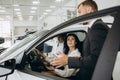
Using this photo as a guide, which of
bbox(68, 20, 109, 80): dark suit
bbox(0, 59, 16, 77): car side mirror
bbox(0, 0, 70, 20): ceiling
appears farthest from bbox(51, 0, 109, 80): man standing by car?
bbox(0, 0, 70, 20): ceiling

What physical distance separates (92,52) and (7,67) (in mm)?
836

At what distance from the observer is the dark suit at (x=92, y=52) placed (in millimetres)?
1678

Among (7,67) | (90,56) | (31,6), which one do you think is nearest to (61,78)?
(90,56)

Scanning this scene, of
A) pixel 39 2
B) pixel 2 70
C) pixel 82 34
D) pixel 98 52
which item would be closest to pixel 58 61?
pixel 98 52

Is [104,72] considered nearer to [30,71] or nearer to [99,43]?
[99,43]

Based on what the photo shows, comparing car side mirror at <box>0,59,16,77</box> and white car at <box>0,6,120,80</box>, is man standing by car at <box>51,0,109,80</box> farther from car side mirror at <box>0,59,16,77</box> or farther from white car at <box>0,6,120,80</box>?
car side mirror at <box>0,59,16,77</box>

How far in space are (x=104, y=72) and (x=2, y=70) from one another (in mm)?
1038

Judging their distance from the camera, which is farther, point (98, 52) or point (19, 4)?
point (19, 4)

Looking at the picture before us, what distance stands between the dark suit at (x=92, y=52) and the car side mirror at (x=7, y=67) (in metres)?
0.56

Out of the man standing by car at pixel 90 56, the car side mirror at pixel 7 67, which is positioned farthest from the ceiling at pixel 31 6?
the man standing by car at pixel 90 56

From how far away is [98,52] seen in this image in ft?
5.43

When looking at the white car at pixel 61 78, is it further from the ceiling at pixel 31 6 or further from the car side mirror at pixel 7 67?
the ceiling at pixel 31 6

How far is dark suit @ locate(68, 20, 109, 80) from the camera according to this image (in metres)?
1.68

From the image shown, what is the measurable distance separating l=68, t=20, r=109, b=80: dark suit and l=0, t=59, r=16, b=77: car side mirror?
56 cm
